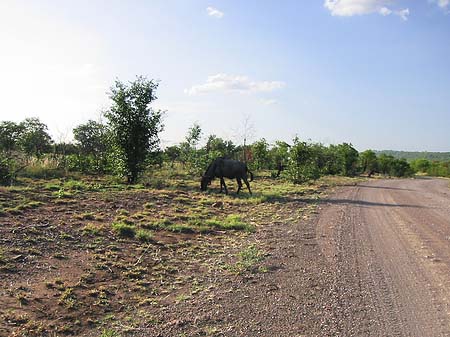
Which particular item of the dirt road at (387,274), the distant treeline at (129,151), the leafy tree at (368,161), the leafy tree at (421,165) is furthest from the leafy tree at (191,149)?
the leafy tree at (421,165)

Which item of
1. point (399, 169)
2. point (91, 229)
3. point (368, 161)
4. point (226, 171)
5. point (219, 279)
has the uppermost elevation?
point (368, 161)

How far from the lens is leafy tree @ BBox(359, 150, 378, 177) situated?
58.7 meters

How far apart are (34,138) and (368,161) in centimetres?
4881

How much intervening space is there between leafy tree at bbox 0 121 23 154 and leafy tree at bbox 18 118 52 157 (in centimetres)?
32

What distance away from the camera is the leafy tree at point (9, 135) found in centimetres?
2427

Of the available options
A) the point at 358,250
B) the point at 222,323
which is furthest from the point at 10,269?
the point at 358,250

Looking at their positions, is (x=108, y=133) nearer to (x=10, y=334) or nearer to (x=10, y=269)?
(x=10, y=269)

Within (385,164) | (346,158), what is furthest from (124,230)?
(385,164)

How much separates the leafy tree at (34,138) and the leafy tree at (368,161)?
45.8 m

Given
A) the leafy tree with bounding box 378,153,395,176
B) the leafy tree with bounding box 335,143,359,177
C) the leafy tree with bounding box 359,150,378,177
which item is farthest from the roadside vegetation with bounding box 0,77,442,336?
the leafy tree with bounding box 378,153,395,176

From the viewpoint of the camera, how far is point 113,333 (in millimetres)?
4359

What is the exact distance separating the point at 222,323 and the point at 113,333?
50.1 inches

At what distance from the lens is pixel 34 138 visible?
2583cm

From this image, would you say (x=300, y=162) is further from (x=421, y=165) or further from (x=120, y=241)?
(x=421, y=165)
